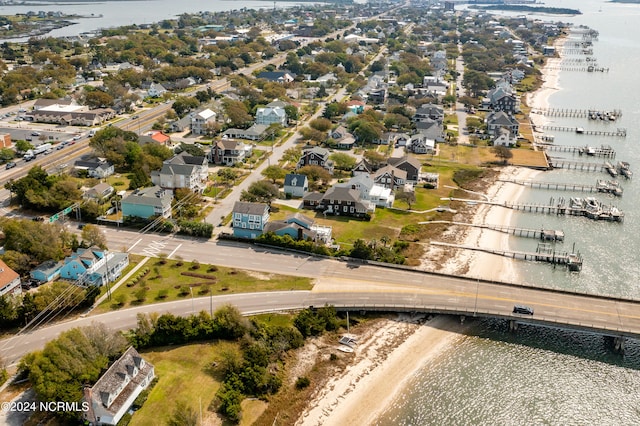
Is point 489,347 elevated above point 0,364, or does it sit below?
below

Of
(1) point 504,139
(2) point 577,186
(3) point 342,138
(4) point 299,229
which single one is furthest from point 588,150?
(4) point 299,229

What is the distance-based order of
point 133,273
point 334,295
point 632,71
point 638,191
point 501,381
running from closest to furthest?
point 501,381 < point 334,295 < point 133,273 < point 638,191 < point 632,71

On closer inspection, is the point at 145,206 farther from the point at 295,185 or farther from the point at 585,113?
the point at 585,113

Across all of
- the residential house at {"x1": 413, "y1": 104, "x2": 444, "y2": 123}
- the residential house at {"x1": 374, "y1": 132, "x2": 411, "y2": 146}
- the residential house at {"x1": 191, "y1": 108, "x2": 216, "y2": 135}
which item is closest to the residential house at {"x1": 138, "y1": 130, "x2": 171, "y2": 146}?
the residential house at {"x1": 191, "y1": 108, "x2": 216, "y2": 135}

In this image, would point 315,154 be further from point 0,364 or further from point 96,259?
point 0,364

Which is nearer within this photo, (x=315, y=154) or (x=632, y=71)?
(x=315, y=154)

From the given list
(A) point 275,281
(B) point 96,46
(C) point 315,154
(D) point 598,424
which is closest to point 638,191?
(C) point 315,154

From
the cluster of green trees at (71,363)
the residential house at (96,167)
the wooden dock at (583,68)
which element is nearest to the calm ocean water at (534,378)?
the cluster of green trees at (71,363)
